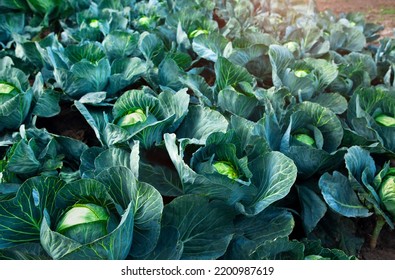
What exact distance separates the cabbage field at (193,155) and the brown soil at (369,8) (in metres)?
2.86

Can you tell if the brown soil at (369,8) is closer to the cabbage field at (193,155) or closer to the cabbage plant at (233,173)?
the cabbage field at (193,155)

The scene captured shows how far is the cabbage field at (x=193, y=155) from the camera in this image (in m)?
1.49

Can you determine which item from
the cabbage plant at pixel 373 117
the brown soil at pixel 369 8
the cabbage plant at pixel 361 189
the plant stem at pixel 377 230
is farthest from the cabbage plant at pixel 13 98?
the brown soil at pixel 369 8

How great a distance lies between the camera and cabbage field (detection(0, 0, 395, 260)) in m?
1.49

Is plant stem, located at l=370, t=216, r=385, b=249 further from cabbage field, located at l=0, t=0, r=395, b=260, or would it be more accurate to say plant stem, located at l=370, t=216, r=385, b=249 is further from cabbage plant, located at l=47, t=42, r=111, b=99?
cabbage plant, located at l=47, t=42, r=111, b=99

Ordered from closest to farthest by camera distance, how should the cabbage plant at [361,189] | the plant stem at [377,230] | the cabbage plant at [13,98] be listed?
1. the cabbage plant at [361,189]
2. the plant stem at [377,230]
3. the cabbage plant at [13,98]

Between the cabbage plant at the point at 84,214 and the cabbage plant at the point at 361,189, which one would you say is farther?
the cabbage plant at the point at 361,189

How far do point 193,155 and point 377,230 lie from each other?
0.93m

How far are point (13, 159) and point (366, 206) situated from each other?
1.48 meters

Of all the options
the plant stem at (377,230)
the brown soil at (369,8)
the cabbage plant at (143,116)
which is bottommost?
the brown soil at (369,8)

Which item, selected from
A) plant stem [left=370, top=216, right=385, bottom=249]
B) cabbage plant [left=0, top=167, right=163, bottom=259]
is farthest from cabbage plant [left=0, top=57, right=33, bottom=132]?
plant stem [left=370, top=216, right=385, bottom=249]

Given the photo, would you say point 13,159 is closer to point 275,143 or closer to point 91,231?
point 91,231

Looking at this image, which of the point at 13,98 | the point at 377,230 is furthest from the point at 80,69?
the point at 377,230

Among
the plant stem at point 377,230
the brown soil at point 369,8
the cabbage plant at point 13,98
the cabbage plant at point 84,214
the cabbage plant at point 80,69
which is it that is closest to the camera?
the cabbage plant at point 84,214
